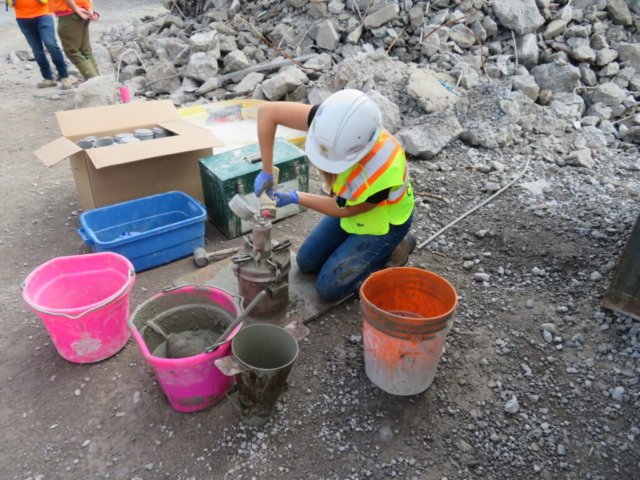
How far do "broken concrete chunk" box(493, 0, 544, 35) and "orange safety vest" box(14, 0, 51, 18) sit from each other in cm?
598

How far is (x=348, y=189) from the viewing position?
92.0 inches

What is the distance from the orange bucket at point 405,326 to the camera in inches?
78.1

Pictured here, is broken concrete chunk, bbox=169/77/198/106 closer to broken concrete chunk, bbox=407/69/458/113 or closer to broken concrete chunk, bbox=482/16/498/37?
broken concrete chunk, bbox=407/69/458/113

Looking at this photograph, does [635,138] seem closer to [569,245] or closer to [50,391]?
[569,245]

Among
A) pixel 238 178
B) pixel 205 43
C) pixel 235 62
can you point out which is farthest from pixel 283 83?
pixel 238 178

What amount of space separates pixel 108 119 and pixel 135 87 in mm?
3206

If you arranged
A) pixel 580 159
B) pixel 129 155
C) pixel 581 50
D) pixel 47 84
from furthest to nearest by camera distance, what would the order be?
pixel 47 84, pixel 581 50, pixel 580 159, pixel 129 155

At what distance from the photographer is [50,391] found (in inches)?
89.1

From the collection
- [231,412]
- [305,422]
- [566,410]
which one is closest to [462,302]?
[566,410]

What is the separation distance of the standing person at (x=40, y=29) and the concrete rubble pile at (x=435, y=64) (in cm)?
87

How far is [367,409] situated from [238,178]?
184 cm

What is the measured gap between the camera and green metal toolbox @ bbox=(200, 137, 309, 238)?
333 centimetres

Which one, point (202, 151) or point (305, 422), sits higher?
point (202, 151)

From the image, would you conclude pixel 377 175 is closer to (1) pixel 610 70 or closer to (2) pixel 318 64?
(2) pixel 318 64
